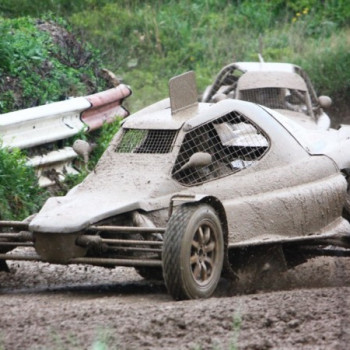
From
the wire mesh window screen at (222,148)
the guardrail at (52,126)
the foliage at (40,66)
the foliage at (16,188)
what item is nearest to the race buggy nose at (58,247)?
the wire mesh window screen at (222,148)

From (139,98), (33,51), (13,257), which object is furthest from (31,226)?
(139,98)

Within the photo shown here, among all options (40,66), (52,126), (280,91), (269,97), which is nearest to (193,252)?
(52,126)

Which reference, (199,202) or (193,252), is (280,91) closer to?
(199,202)

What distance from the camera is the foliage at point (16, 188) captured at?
10.4 m

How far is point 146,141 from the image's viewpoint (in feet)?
30.4

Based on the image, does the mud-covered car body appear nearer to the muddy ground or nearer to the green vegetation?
the green vegetation

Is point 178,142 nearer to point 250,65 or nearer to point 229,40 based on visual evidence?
point 250,65

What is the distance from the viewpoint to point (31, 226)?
8.09 m

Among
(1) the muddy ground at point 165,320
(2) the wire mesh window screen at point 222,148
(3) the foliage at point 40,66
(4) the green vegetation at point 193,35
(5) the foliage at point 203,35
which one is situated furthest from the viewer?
(5) the foliage at point 203,35

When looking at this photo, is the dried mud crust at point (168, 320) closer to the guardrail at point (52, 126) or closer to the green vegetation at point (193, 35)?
the guardrail at point (52, 126)

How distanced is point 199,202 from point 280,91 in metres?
6.49

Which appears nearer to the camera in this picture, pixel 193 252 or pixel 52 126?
pixel 193 252

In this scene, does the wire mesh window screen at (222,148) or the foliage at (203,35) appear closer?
the wire mesh window screen at (222,148)

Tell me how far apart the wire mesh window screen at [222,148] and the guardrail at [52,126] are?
91.5 inches
